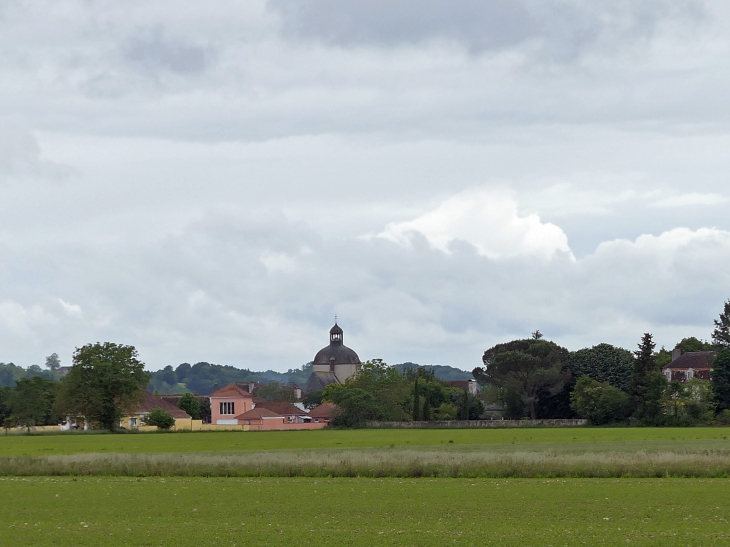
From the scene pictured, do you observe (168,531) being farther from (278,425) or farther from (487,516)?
(278,425)

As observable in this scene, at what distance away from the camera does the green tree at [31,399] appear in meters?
117

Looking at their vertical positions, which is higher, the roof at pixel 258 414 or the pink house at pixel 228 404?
the pink house at pixel 228 404

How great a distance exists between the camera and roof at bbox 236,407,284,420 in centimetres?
14262

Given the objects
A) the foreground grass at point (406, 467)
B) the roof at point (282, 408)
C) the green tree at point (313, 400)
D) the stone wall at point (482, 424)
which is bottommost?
the stone wall at point (482, 424)

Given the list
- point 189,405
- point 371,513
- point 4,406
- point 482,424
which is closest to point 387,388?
point 482,424

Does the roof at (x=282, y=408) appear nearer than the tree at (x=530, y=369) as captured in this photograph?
No

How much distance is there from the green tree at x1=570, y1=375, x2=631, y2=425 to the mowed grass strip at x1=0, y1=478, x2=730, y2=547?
81.1 m

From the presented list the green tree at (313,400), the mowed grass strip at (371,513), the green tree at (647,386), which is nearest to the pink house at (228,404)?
the green tree at (313,400)

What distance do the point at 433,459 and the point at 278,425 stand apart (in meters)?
107

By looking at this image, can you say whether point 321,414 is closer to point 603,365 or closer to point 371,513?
point 603,365

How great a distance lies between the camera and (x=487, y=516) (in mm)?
22297

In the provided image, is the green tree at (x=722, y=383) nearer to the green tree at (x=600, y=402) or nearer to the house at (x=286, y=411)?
the green tree at (x=600, y=402)

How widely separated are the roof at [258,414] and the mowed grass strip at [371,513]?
11130 cm

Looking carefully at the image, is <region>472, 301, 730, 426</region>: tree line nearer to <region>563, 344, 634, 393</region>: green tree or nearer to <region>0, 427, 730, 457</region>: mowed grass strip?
<region>563, 344, 634, 393</region>: green tree
